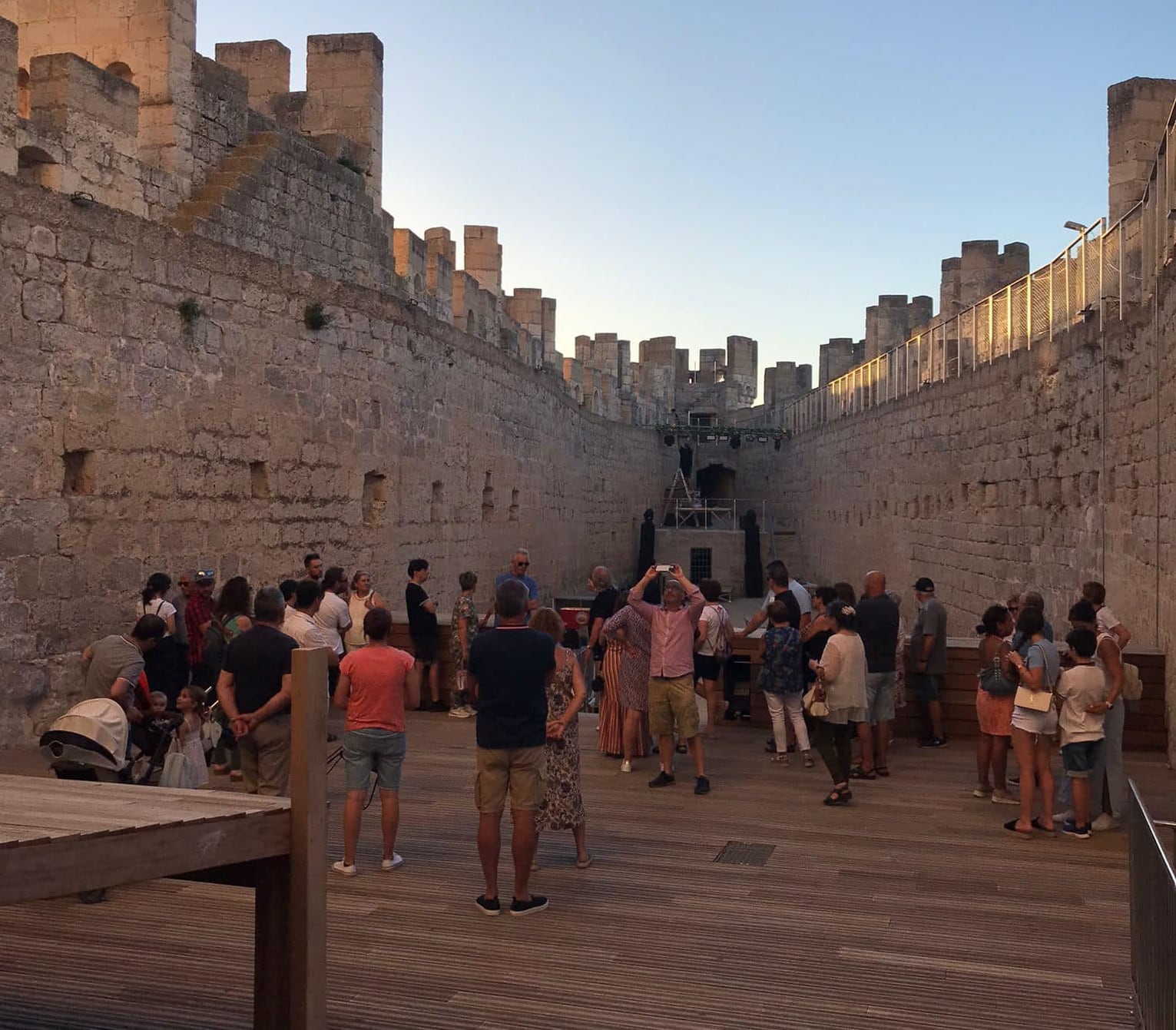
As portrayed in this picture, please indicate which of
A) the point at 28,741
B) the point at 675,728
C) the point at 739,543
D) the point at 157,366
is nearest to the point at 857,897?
the point at 675,728

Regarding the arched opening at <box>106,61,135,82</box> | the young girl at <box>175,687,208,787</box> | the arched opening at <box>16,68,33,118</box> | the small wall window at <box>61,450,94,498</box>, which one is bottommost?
the young girl at <box>175,687,208,787</box>

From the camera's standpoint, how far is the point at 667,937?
4.99m

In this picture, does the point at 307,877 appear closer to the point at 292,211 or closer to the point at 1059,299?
the point at 292,211

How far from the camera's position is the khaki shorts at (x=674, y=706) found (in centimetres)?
751

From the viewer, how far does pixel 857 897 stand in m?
5.52

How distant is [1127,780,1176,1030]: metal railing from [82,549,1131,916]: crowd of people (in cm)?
242

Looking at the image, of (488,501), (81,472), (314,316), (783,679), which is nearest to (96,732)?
(81,472)

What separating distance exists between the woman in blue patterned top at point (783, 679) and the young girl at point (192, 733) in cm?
396

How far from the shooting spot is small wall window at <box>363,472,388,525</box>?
1318cm

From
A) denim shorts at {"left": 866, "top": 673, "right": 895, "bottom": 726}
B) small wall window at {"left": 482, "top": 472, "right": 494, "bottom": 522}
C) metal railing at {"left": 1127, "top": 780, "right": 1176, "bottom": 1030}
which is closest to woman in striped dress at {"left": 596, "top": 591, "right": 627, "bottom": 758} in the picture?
denim shorts at {"left": 866, "top": 673, "right": 895, "bottom": 726}

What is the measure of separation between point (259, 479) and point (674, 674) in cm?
513

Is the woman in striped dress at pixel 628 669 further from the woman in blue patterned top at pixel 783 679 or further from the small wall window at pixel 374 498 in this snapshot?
the small wall window at pixel 374 498

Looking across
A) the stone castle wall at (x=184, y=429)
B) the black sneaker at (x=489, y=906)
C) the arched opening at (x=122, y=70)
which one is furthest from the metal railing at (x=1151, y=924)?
the arched opening at (x=122, y=70)

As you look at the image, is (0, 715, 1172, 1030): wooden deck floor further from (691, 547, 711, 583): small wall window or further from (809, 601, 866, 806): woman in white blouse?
(691, 547, 711, 583): small wall window
